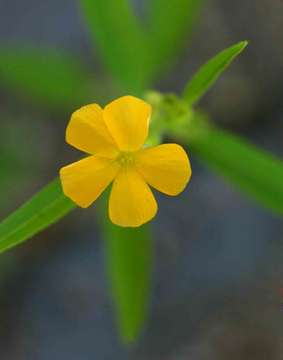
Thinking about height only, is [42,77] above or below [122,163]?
below

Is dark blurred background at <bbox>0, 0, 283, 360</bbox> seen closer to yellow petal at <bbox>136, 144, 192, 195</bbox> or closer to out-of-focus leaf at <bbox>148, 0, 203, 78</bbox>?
out-of-focus leaf at <bbox>148, 0, 203, 78</bbox>

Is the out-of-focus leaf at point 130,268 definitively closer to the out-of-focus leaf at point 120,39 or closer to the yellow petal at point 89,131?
the out-of-focus leaf at point 120,39

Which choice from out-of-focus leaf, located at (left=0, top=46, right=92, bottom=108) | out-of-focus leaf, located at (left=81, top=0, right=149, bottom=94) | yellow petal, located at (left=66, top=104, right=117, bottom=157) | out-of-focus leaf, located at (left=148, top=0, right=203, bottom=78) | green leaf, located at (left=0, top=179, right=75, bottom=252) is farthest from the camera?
out-of-focus leaf, located at (left=0, top=46, right=92, bottom=108)

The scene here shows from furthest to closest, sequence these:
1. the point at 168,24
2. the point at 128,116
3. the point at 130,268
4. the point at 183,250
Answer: the point at 183,250, the point at 168,24, the point at 130,268, the point at 128,116

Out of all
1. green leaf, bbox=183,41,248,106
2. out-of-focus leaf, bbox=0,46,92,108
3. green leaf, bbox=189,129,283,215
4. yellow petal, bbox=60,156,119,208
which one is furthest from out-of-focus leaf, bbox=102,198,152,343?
yellow petal, bbox=60,156,119,208

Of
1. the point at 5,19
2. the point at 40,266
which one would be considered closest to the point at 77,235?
the point at 40,266

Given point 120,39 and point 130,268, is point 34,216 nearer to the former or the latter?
point 130,268

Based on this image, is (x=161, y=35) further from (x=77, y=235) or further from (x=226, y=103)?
(x=77, y=235)

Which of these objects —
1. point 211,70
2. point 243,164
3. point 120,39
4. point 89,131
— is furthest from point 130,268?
point 89,131
